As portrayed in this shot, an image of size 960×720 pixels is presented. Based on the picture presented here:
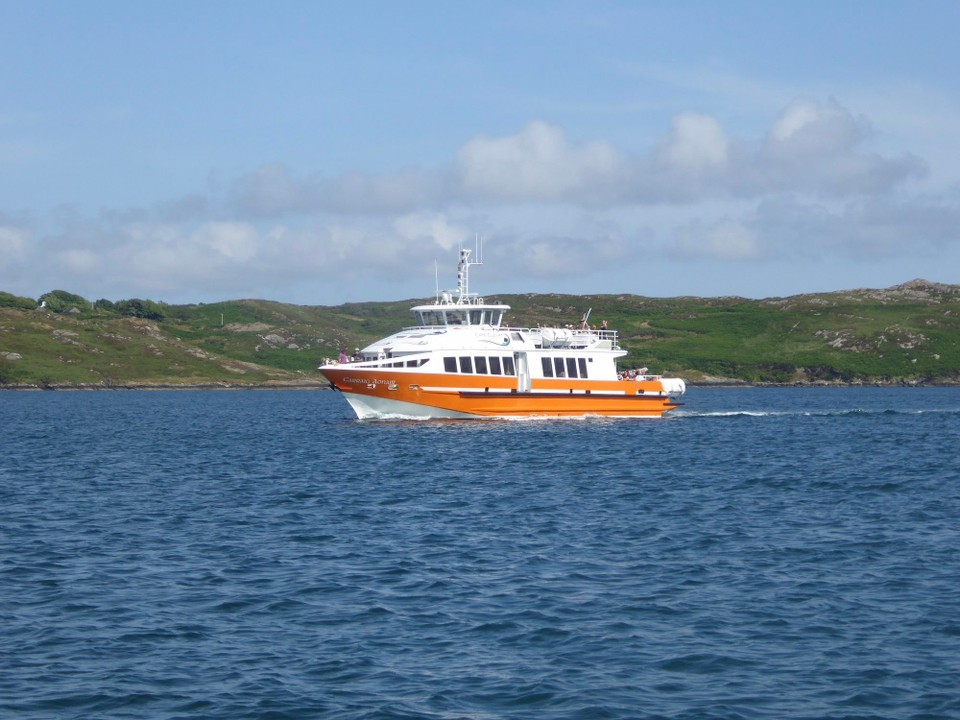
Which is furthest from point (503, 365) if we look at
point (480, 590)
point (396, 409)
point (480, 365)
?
point (480, 590)

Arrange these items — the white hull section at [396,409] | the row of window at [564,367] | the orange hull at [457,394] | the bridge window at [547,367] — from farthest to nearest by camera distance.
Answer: the row of window at [564,367], the bridge window at [547,367], the white hull section at [396,409], the orange hull at [457,394]

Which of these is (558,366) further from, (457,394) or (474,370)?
(457,394)

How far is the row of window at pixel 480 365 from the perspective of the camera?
237ft

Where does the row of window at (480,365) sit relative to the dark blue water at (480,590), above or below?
above

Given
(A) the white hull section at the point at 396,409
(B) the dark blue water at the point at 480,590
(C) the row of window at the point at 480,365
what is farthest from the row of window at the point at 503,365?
(B) the dark blue water at the point at 480,590

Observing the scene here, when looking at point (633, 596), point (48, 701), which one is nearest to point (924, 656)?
point (633, 596)

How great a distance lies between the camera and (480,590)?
24484mm

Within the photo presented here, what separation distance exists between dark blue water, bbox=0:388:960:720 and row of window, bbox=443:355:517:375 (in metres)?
20.3

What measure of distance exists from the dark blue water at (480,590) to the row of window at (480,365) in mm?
20322

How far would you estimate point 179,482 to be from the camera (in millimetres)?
45812

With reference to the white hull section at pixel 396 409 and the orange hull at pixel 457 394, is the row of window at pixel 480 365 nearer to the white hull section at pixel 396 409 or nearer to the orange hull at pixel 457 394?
the orange hull at pixel 457 394

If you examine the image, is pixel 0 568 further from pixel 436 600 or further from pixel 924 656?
pixel 924 656

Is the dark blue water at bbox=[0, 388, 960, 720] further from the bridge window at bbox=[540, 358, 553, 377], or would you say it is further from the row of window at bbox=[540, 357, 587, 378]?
the row of window at bbox=[540, 357, 587, 378]

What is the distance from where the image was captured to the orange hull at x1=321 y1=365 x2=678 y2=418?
234 ft
